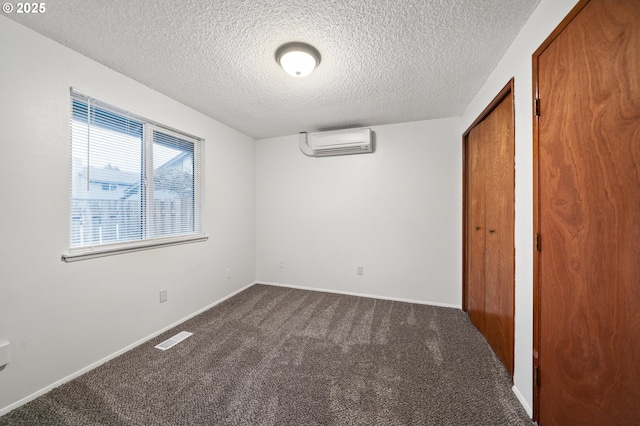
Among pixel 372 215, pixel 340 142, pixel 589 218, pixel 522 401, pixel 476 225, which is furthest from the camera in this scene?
pixel 372 215

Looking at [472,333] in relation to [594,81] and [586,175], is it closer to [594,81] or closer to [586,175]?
[586,175]

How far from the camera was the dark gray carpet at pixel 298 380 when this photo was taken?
4.38 feet

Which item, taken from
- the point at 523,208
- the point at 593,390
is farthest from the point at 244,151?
the point at 593,390

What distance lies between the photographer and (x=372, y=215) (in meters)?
3.23

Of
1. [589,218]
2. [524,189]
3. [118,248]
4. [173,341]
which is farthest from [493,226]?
[118,248]

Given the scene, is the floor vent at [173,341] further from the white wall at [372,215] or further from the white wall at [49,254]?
the white wall at [372,215]

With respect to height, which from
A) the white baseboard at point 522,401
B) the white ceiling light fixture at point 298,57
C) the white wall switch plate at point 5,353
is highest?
the white ceiling light fixture at point 298,57

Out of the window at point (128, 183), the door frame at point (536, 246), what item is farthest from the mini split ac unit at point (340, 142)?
the door frame at point (536, 246)

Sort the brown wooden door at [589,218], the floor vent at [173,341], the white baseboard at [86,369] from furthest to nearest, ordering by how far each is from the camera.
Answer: the floor vent at [173,341] < the white baseboard at [86,369] < the brown wooden door at [589,218]

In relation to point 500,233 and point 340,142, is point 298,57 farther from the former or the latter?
point 500,233

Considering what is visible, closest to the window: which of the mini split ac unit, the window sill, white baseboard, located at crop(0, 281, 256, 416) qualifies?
the window sill

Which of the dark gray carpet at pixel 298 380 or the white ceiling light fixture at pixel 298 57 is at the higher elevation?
the white ceiling light fixture at pixel 298 57

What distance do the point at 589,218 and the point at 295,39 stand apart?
1894mm

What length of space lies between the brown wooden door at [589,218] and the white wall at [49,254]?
3.02 m
